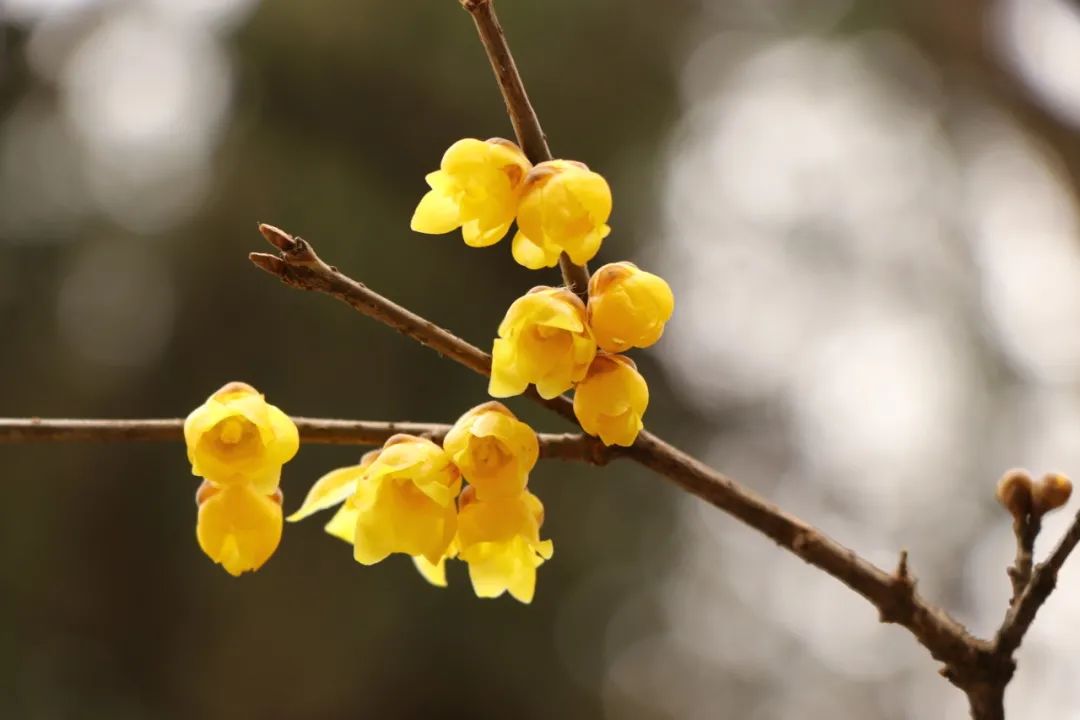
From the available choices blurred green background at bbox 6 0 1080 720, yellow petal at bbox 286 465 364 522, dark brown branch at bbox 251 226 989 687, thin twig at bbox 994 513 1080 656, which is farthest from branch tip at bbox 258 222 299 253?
blurred green background at bbox 6 0 1080 720

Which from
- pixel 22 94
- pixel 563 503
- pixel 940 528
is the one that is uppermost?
pixel 22 94

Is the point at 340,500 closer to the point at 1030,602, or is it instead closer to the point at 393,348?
the point at 1030,602

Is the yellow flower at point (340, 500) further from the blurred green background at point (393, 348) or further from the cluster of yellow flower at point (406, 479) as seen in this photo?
the blurred green background at point (393, 348)

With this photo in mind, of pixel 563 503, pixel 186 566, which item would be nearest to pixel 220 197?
pixel 186 566

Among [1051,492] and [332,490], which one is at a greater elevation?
[1051,492]

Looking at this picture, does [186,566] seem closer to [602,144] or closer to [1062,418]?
[602,144]

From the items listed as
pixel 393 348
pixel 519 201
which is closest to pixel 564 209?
pixel 519 201
